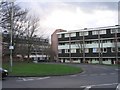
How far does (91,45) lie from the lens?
270 ft

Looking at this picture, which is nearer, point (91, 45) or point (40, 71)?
point (40, 71)

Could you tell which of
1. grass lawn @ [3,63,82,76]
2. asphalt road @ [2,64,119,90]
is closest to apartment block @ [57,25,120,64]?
grass lawn @ [3,63,82,76]

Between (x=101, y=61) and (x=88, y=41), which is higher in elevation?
(x=88, y=41)

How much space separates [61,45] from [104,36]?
18548 mm

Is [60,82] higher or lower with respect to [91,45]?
lower

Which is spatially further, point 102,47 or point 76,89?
point 102,47

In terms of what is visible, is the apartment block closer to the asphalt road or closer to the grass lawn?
the grass lawn

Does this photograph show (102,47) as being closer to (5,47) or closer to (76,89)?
(5,47)

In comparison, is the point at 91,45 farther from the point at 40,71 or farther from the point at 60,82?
the point at 60,82

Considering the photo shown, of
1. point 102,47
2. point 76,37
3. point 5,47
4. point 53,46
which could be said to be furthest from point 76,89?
point 53,46

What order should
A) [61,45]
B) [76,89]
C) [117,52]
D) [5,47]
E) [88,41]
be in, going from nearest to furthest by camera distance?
[76,89] → [5,47] → [117,52] → [88,41] → [61,45]

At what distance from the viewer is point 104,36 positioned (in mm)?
78438

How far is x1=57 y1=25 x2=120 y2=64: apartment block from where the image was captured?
76.1 meters

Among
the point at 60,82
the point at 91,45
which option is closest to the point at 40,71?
the point at 60,82
